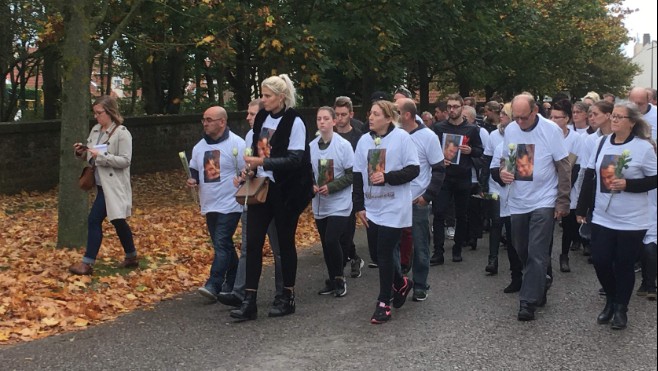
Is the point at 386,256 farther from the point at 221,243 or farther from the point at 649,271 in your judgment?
the point at 649,271

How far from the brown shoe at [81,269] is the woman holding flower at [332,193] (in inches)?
93.8

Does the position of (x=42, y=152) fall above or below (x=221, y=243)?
above

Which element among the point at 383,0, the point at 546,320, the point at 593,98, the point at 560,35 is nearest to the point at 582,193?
the point at 546,320

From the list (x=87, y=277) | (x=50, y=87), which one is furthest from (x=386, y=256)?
(x=50, y=87)

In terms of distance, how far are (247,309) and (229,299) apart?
391mm

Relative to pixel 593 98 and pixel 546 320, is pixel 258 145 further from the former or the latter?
pixel 593 98

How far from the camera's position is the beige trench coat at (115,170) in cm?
806

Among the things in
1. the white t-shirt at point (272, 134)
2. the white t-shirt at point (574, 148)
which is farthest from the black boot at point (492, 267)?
the white t-shirt at point (272, 134)

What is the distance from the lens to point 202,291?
7250 mm

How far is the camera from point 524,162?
22.8ft

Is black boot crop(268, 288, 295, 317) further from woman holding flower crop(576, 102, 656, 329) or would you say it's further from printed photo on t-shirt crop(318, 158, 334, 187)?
woman holding flower crop(576, 102, 656, 329)

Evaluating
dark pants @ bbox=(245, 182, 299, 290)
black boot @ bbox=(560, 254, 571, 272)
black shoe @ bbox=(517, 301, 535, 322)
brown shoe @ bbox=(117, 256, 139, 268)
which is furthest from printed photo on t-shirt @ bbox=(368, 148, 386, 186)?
black boot @ bbox=(560, 254, 571, 272)

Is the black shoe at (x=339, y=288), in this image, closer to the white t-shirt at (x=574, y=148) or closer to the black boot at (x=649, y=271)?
the black boot at (x=649, y=271)

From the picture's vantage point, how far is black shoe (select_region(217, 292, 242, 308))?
277 inches
